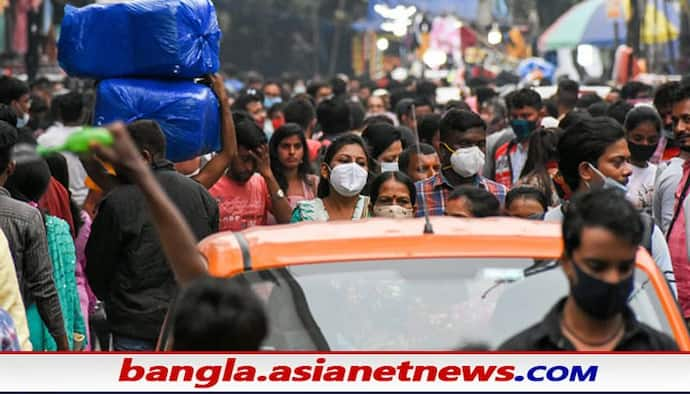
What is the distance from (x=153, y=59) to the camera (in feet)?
30.3

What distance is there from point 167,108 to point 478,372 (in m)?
5.16

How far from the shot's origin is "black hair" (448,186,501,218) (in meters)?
7.09

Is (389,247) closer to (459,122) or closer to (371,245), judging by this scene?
(371,245)

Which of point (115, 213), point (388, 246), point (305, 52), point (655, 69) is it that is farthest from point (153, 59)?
point (305, 52)

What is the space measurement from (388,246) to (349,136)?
4.46 metres

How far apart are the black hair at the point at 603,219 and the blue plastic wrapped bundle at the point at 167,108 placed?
4.98 m

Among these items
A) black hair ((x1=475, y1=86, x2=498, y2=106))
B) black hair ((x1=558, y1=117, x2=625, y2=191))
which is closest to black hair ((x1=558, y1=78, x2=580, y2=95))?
black hair ((x1=475, y1=86, x2=498, y2=106))

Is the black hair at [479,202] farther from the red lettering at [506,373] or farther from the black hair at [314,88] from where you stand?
the black hair at [314,88]

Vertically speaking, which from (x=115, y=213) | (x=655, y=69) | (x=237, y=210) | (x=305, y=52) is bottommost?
(x=305, y=52)

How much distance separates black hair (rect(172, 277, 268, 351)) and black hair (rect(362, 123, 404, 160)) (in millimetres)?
7022

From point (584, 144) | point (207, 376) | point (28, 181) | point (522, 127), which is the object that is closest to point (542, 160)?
point (522, 127)

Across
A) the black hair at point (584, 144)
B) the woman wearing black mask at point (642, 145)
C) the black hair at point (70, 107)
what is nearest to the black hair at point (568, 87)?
the black hair at point (70, 107)

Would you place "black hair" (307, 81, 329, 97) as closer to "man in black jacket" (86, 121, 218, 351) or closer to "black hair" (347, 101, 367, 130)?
"black hair" (347, 101, 367, 130)

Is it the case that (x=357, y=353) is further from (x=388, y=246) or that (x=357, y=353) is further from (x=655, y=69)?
(x=655, y=69)
